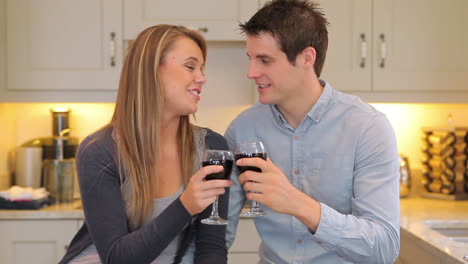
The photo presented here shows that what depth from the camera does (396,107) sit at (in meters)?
3.61

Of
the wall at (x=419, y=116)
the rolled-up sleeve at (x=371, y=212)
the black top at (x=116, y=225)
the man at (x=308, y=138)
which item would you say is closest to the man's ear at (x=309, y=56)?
the man at (x=308, y=138)

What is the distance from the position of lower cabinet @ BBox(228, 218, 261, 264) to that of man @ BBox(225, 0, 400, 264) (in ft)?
3.23

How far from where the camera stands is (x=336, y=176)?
1909 mm

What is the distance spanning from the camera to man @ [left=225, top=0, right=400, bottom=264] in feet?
6.01

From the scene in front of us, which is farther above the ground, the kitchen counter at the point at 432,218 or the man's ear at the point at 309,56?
the man's ear at the point at 309,56

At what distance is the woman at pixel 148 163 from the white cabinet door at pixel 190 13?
3.85 ft

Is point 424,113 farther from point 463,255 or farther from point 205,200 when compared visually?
point 205,200

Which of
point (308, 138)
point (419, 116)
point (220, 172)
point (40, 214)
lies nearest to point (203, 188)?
point (220, 172)

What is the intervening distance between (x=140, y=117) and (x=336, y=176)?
2.09 ft

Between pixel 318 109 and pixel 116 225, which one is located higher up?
→ pixel 318 109

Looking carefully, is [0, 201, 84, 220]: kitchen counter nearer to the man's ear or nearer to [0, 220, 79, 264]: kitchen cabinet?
[0, 220, 79, 264]: kitchen cabinet

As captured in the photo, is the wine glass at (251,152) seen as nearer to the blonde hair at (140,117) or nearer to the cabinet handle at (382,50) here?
the blonde hair at (140,117)

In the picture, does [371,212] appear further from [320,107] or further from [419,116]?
[419,116]

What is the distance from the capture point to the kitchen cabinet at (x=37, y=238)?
2998 millimetres
